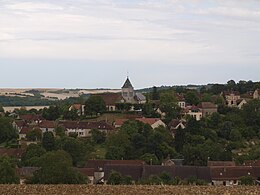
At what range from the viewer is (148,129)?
5803cm

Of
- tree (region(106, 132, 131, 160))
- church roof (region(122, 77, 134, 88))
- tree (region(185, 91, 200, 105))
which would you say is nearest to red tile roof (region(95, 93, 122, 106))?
church roof (region(122, 77, 134, 88))

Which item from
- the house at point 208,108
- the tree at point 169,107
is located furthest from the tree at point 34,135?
the house at point 208,108

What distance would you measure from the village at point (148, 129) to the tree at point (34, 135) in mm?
22

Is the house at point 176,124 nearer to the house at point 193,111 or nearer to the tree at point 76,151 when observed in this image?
the house at point 193,111

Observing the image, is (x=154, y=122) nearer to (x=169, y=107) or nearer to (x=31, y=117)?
(x=169, y=107)

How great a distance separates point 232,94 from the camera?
3329 inches

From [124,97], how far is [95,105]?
11089 mm

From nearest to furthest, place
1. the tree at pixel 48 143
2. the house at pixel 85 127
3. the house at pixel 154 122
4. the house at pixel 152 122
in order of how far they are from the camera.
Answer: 1. the tree at pixel 48 143
2. the house at pixel 154 122
3. the house at pixel 152 122
4. the house at pixel 85 127

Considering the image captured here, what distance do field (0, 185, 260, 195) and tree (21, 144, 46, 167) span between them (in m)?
32.6

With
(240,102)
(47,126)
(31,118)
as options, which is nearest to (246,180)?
(47,126)

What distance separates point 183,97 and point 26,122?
926 inches

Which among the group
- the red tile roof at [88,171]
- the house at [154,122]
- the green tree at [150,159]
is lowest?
the green tree at [150,159]

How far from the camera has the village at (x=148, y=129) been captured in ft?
126

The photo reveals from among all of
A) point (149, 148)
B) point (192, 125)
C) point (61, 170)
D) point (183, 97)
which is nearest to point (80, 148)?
point (149, 148)
